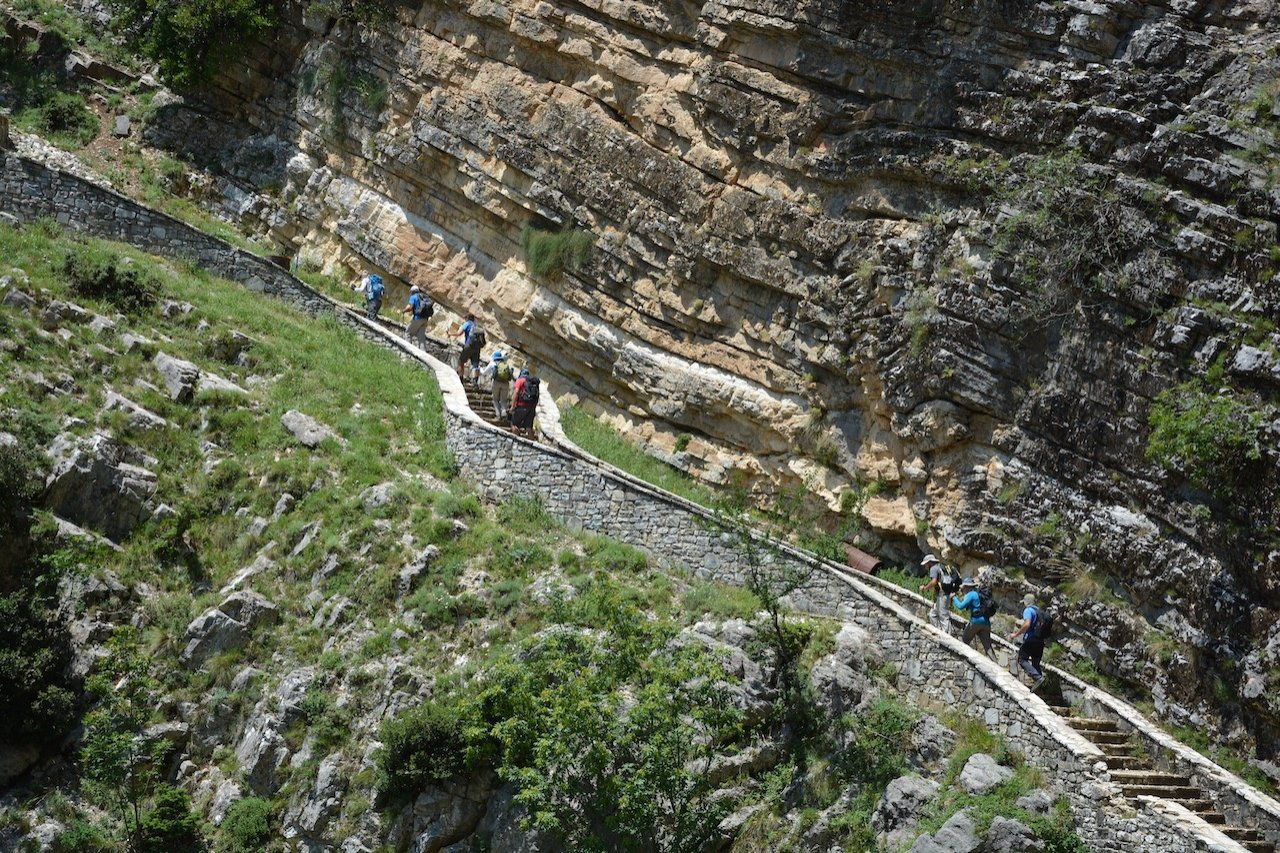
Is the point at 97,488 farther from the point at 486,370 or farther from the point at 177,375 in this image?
the point at 486,370

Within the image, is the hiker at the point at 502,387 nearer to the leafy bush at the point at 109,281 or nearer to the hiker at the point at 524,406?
the hiker at the point at 524,406

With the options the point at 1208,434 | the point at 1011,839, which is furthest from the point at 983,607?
the point at 1208,434

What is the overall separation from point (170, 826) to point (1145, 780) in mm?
10909

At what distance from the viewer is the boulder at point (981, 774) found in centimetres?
1390

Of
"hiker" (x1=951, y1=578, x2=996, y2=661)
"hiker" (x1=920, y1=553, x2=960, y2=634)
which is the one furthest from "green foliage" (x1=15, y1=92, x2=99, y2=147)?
"hiker" (x1=951, y1=578, x2=996, y2=661)

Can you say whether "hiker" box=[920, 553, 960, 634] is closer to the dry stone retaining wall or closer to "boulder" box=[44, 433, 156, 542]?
the dry stone retaining wall

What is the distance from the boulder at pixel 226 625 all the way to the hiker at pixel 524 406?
500cm

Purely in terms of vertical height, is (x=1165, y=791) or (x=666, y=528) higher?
(x=1165, y=791)

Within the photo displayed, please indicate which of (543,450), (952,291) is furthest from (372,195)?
(952,291)

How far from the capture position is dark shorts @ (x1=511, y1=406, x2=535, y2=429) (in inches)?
805

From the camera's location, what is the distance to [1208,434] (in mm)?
17531

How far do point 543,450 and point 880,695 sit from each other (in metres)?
6.32

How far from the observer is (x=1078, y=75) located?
20.8m

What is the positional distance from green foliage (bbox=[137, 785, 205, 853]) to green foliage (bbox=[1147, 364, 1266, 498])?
13.3 m
